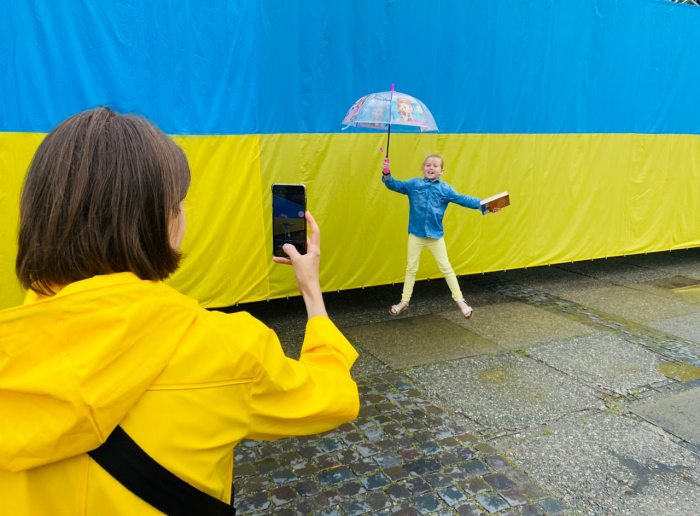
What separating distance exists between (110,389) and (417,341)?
4.64m

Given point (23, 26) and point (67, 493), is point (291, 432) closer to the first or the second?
point (67, 493)

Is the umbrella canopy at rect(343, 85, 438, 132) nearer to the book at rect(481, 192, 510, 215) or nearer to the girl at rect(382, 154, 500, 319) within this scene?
the girl at rect(382, 154, 500, 319)

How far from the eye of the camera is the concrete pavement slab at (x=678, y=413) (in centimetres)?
381

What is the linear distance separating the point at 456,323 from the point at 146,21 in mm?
4292

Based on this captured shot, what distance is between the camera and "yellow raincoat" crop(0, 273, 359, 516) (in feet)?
3.15

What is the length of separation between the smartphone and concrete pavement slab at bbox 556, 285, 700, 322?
17.6 feet

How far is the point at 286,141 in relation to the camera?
5508 mm

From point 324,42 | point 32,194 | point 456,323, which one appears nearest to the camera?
point 32,194

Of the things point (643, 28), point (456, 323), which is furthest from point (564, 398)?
point (643, 28)

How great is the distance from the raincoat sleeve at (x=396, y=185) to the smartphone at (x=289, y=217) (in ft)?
11.6

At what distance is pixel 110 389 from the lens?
966mm

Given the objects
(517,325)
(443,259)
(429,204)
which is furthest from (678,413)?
(429,204)

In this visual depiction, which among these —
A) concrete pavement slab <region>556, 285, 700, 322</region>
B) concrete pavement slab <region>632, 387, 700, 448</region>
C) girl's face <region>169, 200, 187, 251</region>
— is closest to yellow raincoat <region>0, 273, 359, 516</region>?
girl's face <region>169, 200, 187, 251</region>

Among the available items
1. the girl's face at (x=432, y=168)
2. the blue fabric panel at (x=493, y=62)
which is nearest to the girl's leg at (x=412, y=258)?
the girl's face at (x=432, y=168)
